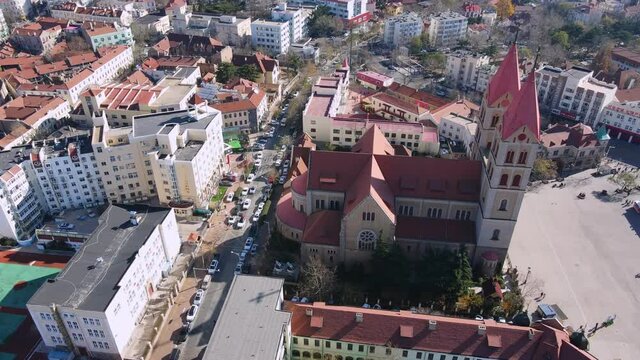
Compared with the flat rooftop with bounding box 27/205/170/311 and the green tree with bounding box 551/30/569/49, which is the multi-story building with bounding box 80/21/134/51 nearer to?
the flat rooftop with bounding box 27/205/170/311

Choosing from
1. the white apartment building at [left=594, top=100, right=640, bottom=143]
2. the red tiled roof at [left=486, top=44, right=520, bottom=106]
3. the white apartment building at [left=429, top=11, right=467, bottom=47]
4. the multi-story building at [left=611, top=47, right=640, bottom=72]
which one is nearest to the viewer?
the red tiled roof at [left=486, top=44, right=520, bottom=106]

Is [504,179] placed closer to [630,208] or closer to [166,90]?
[630,208]

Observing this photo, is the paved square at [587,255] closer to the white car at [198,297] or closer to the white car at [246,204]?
the white car at [246,204]

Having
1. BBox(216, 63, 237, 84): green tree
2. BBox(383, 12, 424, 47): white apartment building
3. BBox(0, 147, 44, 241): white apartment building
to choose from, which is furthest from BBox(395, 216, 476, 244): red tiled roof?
BBox(383, 12, 424, 47): white apartment building

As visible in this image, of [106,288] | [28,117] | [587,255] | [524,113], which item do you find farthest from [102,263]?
[587,255]

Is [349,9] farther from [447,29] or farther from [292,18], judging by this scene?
[447,29]

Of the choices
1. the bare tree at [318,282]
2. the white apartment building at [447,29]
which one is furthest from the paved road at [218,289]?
Answer: the white apartment building at [447,29]
